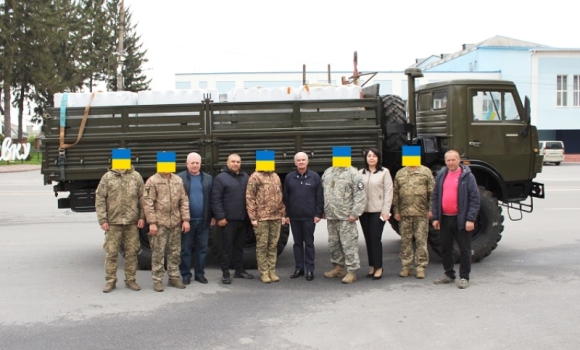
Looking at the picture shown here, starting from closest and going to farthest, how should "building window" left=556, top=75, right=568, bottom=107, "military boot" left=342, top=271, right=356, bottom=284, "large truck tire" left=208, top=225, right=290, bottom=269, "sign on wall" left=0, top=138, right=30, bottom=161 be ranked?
"military boot" left=342, top=271, right=356, bottom=284 → "large truck tire" left=208, top=225, right=290, bottom=269 → "sign on wall" left=0, top=138, right=30, bottom=161 → "building window" left=556, top=75, right=568, bottom=107

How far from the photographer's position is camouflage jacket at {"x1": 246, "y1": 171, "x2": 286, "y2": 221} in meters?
7.20

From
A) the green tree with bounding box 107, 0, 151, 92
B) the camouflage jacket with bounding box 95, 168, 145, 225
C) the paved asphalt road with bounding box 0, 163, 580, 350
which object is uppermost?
the green tree with bounding box 107, 0, 151, 92

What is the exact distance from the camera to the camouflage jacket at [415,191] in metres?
7.36

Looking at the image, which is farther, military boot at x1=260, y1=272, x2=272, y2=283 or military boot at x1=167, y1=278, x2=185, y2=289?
military boot at x1=260, y1=272, x2=272, y2=283

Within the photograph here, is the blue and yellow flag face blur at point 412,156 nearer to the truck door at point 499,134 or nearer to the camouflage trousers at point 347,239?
the camouflage trousers at point 347,239

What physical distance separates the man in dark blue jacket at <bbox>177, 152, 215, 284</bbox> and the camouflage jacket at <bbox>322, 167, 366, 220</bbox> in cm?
150

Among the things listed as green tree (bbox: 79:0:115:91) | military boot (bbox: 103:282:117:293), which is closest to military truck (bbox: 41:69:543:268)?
military boot (bbox: 103:282:117:293)

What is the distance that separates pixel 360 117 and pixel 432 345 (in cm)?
383

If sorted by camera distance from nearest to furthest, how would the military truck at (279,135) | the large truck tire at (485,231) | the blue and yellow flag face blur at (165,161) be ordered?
the blue and yellow flag face blur at (165,161)
the military truck at (279,135)
the large truck tire at (485,231)

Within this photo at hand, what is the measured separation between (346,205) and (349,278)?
0.90 meters

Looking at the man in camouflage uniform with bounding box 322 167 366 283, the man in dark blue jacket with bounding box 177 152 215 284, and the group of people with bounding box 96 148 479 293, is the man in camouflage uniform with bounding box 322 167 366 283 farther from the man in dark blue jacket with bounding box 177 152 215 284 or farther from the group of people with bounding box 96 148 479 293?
the man in dark blue jacket with bounding box 177 152 215 284

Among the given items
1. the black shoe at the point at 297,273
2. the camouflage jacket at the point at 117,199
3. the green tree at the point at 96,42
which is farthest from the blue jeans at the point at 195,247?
the green tree at the point at 96,42

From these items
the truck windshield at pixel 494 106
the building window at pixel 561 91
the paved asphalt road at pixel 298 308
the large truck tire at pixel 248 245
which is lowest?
the paved asphalt road at pixel 298 308

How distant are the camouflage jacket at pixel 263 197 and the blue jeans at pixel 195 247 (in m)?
0.66
